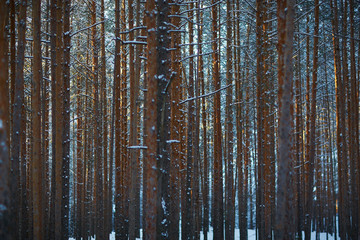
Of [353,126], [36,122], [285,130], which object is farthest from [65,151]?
[353,126]

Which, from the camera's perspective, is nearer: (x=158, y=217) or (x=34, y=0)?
(x=158, y=217)

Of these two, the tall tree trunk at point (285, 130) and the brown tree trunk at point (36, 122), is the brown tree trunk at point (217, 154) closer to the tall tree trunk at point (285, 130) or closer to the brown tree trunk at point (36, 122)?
the tall tree trunk at point (285, 130)

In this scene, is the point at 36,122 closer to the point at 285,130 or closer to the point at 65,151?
the point at 65,151

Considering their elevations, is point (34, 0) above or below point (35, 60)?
above

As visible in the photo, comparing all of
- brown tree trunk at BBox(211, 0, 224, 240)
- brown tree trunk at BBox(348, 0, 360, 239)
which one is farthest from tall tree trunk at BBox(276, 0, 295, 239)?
brown tree trunk at BBox(348, 0, 360, 239)

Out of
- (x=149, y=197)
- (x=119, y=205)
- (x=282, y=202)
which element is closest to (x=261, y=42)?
(x=282, y=202)

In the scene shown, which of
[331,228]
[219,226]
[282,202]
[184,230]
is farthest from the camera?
[331,228]

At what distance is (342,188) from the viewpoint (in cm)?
1575

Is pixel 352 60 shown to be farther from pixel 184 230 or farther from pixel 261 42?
pixel 184 230

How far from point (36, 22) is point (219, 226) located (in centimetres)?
1004

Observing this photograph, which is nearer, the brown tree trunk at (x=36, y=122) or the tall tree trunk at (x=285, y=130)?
the tall tree trunk at (x=285, y=130)

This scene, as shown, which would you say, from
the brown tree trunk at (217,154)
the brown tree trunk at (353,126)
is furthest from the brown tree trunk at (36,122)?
the brown tree trunk at (353,126)

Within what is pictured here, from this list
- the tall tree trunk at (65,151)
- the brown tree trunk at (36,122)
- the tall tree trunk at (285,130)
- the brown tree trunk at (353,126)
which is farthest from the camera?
the brown tree trunk at (353,126)

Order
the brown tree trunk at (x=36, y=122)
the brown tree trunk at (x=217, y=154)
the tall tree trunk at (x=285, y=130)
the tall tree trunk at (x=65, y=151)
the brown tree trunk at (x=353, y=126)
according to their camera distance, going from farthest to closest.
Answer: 1. the brown tree trunk at (x=353, y=126)
2. the brown tree trunk at (x=217, y=154)
3. the tall tree trunk at (x=65, y=151)
4. the brown tree trunk at (x=36, y=122)
5. the tall tree trunk at (x=285, y=130)
